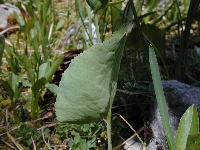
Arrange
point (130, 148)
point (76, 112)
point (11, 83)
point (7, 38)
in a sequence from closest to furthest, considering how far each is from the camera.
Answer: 1. point (76, 112)
2. point (130, 148)
3. point (11, 83)
4. point (7, 38)

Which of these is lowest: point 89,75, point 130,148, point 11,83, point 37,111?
point 130,148

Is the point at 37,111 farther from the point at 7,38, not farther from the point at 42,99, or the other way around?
the point at 7,38

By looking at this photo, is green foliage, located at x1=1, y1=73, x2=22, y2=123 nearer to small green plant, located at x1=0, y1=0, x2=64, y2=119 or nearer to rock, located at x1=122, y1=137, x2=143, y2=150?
small green plant, located at x1=0, y1=0, x2=64, y2=119

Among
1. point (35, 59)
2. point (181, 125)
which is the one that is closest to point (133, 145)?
point (181, 125)

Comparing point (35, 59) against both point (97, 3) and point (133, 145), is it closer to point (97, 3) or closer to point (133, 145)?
point (133, 145)

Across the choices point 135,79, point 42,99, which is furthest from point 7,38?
point 135,79

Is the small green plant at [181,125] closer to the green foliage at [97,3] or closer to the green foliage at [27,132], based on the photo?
the green foliage at [97,3]

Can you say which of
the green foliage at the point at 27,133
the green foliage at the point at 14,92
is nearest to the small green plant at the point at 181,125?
the green foliage at the point at 27,133

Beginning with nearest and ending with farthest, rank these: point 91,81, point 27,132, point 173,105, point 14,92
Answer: point 91,81 < point 173,105 < point 27,132 < point 14,92

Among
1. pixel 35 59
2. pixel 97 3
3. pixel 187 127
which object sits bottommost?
pixel 187 127
